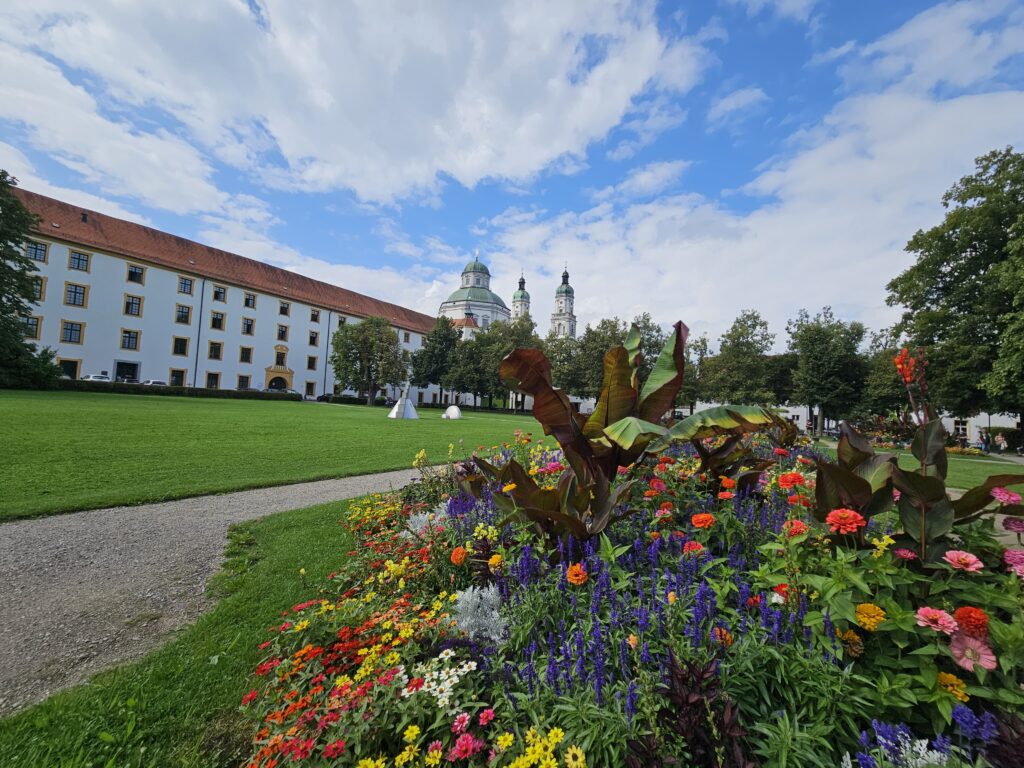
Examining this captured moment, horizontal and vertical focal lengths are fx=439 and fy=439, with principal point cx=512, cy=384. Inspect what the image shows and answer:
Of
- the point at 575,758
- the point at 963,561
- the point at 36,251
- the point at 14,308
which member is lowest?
the point at 575,758

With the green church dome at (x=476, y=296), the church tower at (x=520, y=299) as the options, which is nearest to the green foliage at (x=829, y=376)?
the green church dome at (x=476, y=296)

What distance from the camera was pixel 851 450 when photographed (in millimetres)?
2643

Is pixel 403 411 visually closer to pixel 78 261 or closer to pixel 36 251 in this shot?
pixel 78 261

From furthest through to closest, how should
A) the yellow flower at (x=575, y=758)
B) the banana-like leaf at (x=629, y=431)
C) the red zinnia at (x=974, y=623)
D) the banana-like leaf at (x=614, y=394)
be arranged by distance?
the banana-like leaf at (x=614, y=394)
the banana-like leaf at (x=629, y=431)
the red zinnia at (x=974, y=623)
the yellow flower at (x=575, y=758)

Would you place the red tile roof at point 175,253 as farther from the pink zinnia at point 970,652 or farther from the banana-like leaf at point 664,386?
the pink zinnia at point 970,652

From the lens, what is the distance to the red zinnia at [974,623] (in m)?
1.52

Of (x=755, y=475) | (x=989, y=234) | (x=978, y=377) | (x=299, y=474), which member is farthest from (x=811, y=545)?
(x=989, y=234)

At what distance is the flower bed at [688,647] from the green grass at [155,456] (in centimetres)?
546

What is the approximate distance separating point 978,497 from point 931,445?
0.29 metres

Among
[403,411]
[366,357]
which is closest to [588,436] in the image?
[403,411]

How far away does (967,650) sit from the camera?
59.7 inches

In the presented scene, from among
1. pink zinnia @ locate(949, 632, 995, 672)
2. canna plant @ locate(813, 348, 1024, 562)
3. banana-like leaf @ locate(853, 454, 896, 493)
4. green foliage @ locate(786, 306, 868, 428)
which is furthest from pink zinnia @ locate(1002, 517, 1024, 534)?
green foliage @ locate(786, 306, 868, 428)

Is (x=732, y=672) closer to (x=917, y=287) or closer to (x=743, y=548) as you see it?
(x=743, y=548)

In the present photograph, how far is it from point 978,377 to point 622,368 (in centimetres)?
3031
